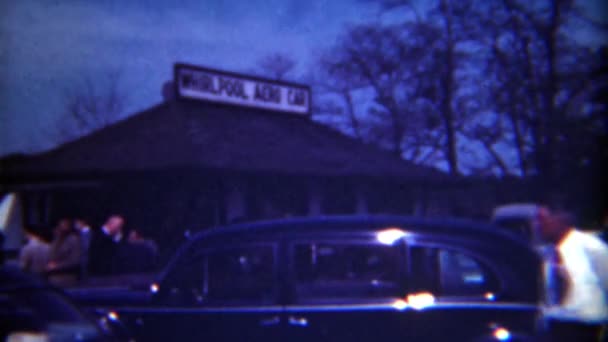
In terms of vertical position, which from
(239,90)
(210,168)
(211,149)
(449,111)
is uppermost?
(449,111)

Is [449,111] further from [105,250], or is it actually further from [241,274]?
[241,274]

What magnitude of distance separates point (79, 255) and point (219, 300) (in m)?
4.69

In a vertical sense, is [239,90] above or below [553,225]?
above

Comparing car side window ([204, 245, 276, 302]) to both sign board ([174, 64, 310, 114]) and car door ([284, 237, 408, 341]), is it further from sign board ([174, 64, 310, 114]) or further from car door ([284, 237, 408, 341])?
sign board ([174, 64, 310, 114])

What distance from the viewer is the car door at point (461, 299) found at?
12.1ft

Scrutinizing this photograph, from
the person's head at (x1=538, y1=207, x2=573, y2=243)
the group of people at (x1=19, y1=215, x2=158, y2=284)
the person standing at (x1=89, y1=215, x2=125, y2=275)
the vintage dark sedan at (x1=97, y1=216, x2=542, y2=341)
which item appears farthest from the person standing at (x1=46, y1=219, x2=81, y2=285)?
the person's head at (x1=538, y1=207, x2=573, y2=243)

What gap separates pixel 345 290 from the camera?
3982mm

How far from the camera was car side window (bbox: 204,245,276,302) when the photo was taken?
414 cm

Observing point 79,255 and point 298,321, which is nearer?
point 298,321

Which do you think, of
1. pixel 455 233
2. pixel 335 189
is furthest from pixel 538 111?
pixel 455 233

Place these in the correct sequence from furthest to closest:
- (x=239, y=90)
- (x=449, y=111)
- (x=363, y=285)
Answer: (x=449, y=111) < (x=239, y=90) < (x=363, y=285)

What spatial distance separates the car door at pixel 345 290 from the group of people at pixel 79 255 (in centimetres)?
478

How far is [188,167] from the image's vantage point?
12531 millimetres

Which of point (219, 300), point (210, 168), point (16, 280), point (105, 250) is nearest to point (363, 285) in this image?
point (219, 300)
